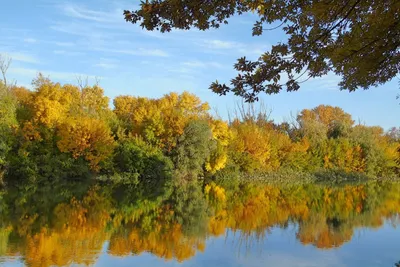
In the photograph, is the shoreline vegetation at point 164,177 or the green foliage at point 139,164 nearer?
the shoreline vegetation at point 164,177

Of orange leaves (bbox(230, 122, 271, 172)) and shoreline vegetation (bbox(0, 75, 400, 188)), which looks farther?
orange leaves (bbox(230, 122, 271, 172))

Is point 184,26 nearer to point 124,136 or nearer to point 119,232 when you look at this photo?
point 119,232

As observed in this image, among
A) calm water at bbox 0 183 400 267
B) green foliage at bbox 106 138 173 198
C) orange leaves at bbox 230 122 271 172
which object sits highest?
orange leaves at bbox 230 122 271 172

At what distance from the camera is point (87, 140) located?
34.8 meters

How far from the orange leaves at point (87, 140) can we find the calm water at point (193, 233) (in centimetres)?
1247

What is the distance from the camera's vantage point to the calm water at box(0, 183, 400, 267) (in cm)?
1038

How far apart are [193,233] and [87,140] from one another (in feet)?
76.1

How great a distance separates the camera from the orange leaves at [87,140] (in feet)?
112

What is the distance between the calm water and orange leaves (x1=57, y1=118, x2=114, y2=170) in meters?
12.5

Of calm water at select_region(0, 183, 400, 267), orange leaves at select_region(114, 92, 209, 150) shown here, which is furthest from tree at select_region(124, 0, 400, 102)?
orange leaves at select_region(114, 92, 209, 150)

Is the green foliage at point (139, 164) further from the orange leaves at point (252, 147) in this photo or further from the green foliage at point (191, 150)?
the orange leaves at point (252, 147)

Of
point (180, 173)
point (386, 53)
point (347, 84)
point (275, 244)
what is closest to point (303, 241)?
point (275, 244)

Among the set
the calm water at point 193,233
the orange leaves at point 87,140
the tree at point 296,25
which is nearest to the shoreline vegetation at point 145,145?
the orange leaves at point 87,140

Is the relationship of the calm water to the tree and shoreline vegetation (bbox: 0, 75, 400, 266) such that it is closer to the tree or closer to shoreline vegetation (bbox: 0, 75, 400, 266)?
shoreline vegetation (bbox: 0, 75, 400, 266)
